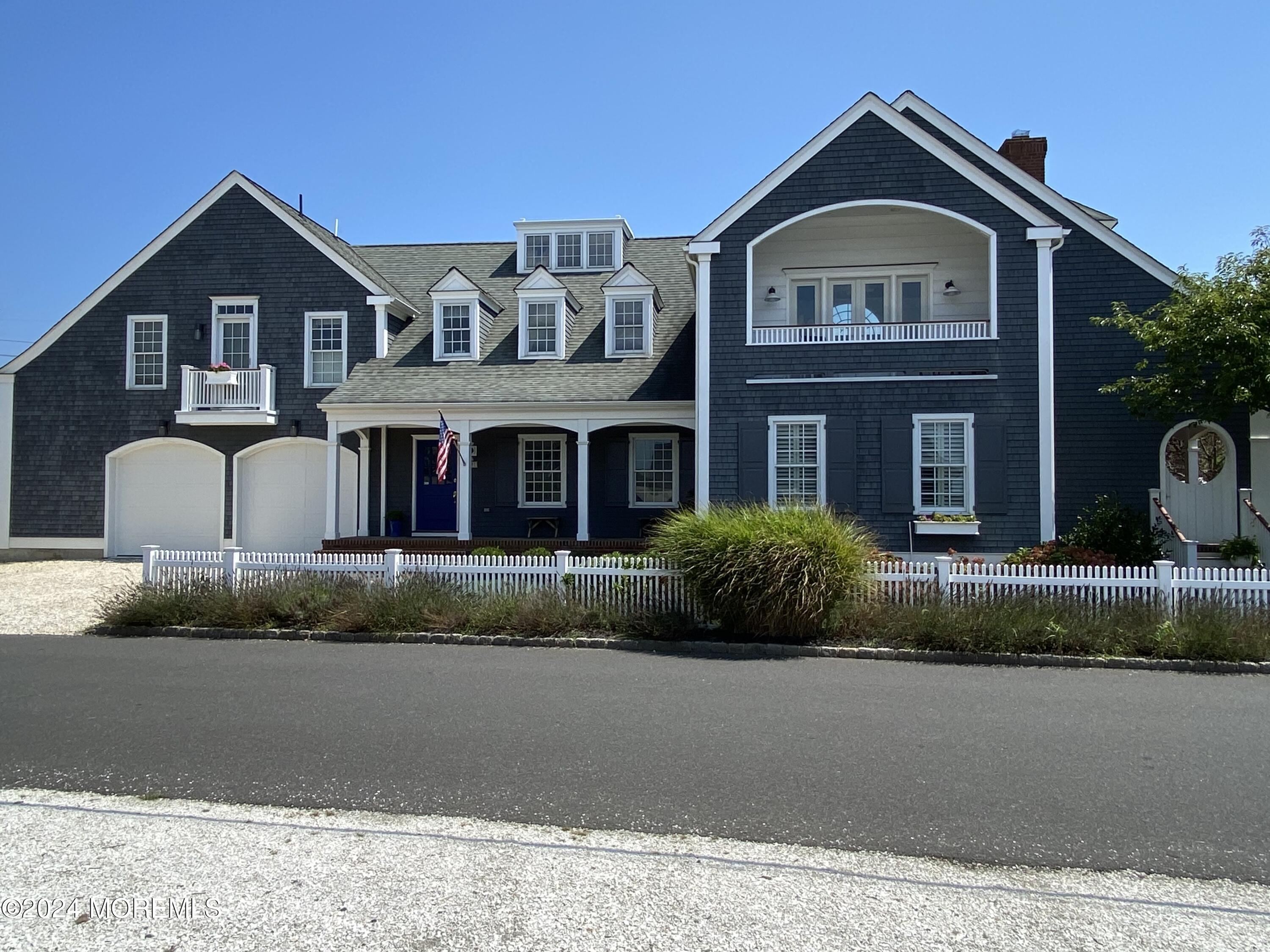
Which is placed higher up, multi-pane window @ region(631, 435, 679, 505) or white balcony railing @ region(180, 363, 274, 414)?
white balcony railing @ region(180, 363, 274, 414)

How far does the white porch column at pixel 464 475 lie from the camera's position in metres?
18.6

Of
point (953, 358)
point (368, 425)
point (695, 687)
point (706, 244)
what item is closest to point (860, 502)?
point (953, 358)

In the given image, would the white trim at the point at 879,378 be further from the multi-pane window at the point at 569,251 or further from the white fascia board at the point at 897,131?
the multi-pane window at the point at 569,251

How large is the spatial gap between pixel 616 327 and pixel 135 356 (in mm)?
10896

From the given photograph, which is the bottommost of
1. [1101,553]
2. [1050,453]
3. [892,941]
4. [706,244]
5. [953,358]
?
[892,941]

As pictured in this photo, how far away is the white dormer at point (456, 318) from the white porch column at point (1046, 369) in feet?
36.4

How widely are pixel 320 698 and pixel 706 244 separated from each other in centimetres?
1129

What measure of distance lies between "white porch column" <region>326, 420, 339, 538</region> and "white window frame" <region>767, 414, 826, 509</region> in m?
8.56

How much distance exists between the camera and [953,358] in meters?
16.5

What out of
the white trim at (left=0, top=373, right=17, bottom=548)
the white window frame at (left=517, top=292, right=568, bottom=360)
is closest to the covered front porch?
the white window frame at (left=517, top=292, right=568, bottom=360)

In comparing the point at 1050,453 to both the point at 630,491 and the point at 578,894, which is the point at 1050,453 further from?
the point at 578,894

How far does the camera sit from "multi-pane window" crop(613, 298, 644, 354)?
66.2 feet

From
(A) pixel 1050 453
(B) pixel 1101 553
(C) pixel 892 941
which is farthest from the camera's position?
(A) pixel 1050 453

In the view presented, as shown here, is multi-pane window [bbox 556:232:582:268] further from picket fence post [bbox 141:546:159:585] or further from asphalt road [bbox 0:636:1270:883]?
asphalt road [bbox 0:636:1270:883]
